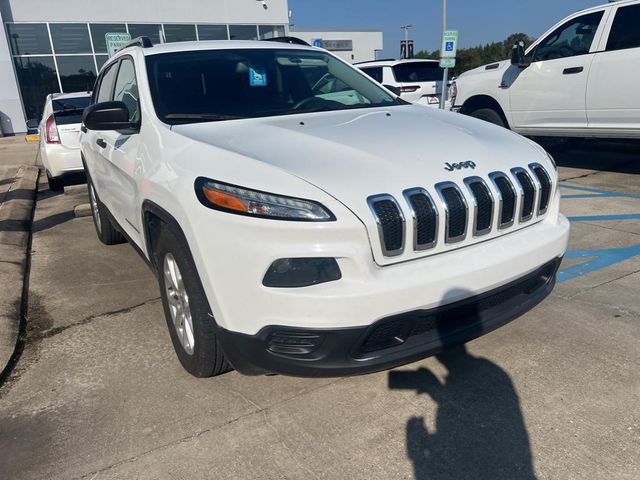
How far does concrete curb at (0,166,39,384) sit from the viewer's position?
3.25m

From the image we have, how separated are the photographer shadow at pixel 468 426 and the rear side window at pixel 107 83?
331 centimetres

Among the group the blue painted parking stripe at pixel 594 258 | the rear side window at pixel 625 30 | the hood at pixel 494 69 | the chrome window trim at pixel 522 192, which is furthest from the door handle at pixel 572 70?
the chrome window trim at pixel 522 192

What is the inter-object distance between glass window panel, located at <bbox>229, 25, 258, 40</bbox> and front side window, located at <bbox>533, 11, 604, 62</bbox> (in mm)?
16733

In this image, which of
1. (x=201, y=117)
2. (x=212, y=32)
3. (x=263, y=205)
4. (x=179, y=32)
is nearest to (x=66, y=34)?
(x=179, y=32)

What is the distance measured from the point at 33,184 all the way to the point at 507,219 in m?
8.85

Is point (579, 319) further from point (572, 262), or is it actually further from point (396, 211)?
point (396, 211)

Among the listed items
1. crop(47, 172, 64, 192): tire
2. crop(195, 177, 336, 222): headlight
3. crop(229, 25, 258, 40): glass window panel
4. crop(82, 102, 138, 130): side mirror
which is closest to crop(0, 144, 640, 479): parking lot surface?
crop(195, 177, 336, 222): headlight

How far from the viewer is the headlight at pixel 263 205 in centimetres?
205

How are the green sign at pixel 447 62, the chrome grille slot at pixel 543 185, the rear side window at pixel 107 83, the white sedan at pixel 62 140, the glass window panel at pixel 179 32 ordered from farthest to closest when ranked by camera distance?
the glass window panel at pixel 179 32 < the green sign at pixel 447 62 < the white sedan at pixel 62 140 < the rear side window at pixel 107 83 < the chrome grille slot at pixel 543 185

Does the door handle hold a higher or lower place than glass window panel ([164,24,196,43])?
lower

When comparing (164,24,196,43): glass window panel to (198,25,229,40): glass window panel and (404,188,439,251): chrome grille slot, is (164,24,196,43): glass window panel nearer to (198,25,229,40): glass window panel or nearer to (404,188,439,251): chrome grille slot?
(198,25,229,40): glass window panel

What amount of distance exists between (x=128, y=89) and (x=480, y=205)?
8.31 feet

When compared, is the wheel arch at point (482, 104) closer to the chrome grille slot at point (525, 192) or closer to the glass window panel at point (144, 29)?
the chrome grille slot at point (525, 192)

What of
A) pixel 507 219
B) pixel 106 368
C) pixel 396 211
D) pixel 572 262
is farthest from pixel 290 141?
pixel 572 262
